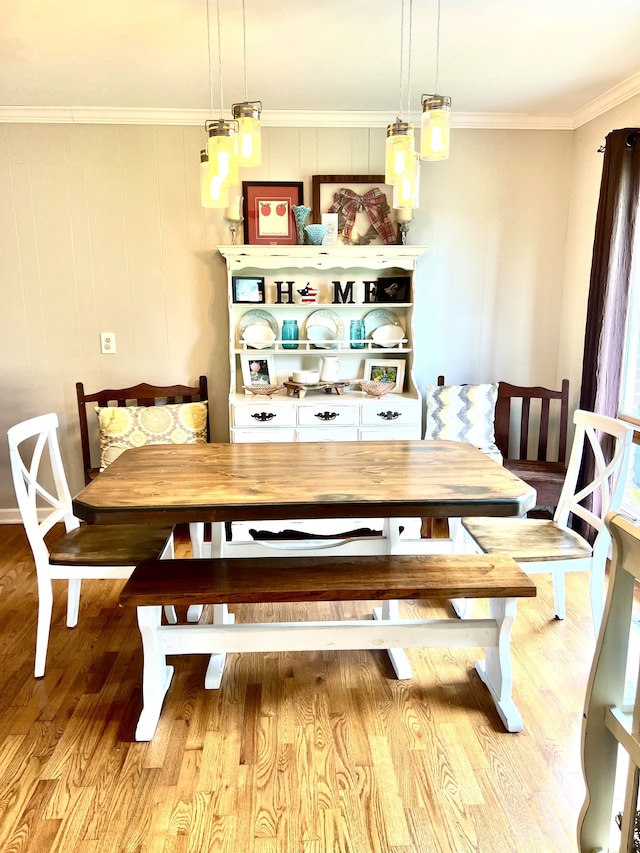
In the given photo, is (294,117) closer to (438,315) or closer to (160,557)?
(438,315)

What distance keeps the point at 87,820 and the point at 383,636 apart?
3.19 feet

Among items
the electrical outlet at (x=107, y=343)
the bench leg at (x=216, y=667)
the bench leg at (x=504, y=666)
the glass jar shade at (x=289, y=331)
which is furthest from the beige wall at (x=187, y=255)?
the bench leg at (x=504, y=666)

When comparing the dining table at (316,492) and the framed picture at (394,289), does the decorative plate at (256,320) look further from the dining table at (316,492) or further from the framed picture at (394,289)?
the dining table at (316,492)

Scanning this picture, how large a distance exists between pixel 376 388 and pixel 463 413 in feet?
1.78

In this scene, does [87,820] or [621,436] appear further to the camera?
[621,436]

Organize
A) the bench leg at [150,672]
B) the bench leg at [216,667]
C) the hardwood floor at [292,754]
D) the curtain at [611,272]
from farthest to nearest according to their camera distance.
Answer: the curtain at [611,272] < the bench leg at [216,667] < the bench leg at [150,672] < the hardwood floor at [292,754]

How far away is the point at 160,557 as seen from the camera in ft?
7.64

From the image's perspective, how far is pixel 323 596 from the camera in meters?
1.87

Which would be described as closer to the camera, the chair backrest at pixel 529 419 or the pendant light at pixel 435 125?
the pendant light at pixel 435 125

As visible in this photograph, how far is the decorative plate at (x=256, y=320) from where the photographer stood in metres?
3.76

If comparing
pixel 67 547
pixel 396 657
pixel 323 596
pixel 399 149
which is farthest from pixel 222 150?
pixel 396 657

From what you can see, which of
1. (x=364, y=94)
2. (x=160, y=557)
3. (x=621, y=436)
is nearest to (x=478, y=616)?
(x=621, y=436)

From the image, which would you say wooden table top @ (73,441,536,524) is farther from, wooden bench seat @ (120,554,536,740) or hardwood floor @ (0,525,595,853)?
hardwood floor @ (0,525,595,853)

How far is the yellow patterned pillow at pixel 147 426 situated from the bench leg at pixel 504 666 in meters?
2.16
